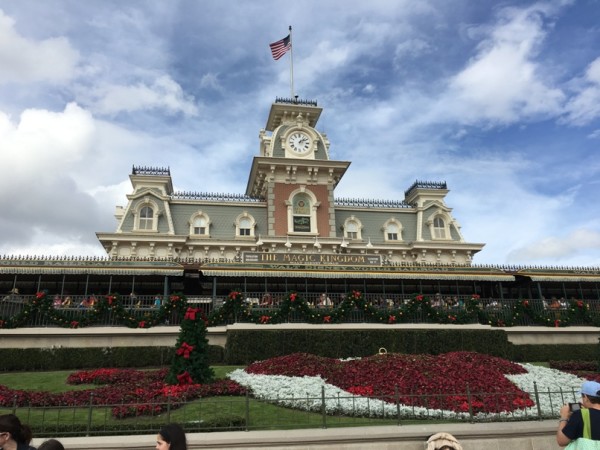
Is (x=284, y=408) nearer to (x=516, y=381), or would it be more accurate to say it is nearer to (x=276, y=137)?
(x=516, y=381)

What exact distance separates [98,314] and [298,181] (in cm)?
1960

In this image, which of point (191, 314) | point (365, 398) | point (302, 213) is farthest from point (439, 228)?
point (365, 398)

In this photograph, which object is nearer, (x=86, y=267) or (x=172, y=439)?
(x=172, y=439)

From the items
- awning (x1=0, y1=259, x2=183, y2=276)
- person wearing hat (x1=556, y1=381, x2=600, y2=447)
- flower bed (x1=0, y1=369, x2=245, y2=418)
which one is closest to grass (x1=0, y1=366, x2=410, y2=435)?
flower bed (x1=0, y1=369, x2=245, y2=418)

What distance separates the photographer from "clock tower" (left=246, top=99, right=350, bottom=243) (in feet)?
115

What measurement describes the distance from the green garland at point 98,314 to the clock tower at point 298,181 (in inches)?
566

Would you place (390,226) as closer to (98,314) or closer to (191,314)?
(98,314)

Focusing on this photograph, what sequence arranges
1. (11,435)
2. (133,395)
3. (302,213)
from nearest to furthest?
(11,435) < (133,395) < (302,213)

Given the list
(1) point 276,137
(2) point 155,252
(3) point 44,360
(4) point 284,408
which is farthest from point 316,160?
(4) point 284,408

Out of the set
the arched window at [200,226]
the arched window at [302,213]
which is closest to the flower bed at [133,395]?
the arched window at [200,226]

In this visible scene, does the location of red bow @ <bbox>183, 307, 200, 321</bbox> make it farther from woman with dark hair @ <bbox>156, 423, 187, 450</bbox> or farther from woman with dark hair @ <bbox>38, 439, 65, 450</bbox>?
woman with dark hair @ <bbox>38, 439, 65, 450</bbox>

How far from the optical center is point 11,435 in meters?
5.28

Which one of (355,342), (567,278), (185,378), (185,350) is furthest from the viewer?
(567,278)

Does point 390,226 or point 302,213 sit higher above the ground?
point 302,213
